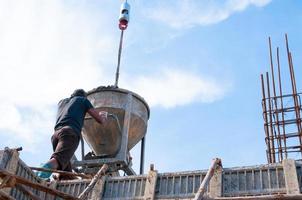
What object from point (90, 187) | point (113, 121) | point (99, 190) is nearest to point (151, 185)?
point (99, 190)

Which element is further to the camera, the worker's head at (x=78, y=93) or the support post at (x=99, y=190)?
the worker's head at (x=78, y=93)

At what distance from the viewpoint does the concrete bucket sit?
14.4m

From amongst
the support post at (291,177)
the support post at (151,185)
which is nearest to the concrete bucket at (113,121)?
the support post at (151,185)

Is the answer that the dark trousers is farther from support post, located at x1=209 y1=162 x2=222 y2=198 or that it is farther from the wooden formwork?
support post, located at x1=209 y1=162 x2=222 y2=198

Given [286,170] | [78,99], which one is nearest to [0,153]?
[78,99]

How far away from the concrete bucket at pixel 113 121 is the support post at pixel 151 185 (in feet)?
13.7

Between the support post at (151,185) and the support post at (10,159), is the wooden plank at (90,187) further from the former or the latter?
the support post at (10,159)

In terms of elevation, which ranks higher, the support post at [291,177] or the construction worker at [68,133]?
the construction worker at [68,133]

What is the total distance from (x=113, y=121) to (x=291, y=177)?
6947 millimetres

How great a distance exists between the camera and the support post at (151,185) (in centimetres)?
966

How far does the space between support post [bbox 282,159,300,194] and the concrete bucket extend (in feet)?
20.5

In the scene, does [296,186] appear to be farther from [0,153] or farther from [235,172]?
[0,153]

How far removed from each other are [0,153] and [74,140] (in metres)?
3.01

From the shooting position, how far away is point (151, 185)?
32.2 feet
